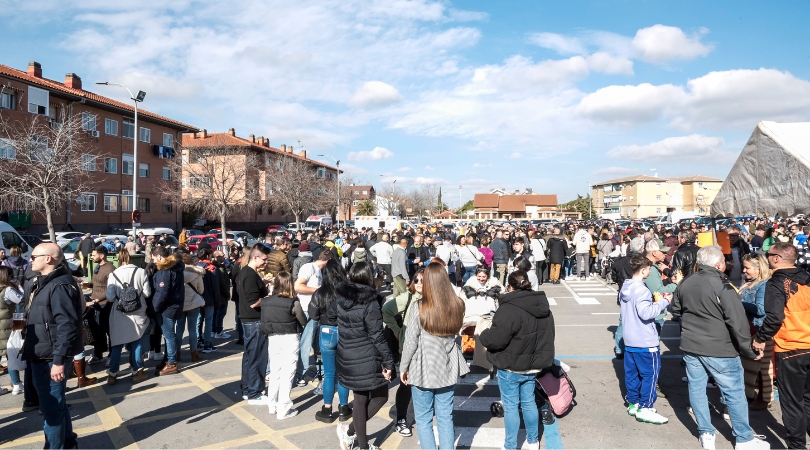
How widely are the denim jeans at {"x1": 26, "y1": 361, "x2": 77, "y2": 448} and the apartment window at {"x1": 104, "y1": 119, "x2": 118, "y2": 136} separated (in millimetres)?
36503

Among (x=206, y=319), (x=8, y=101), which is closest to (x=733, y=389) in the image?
(x=206, y=319)

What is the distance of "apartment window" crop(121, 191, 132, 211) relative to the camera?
1433 inches

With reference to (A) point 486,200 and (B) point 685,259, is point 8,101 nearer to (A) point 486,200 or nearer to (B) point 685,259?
(B) point 685,259

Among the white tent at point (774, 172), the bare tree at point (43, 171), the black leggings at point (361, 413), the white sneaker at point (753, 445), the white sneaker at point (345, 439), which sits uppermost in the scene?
the bare tree at point (43, 171)

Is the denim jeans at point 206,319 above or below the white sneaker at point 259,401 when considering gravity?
above

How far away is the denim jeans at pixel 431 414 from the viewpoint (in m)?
4.09

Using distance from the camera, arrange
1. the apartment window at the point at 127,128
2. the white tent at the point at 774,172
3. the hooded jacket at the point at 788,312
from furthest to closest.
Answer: the apartment window at the point at 127,128
the white tent at the point at 774,172
the hooded jacket at the point at 788,312

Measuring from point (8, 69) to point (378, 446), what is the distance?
3553cm

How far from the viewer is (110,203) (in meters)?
35.1

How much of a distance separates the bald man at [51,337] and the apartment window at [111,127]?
119 ft

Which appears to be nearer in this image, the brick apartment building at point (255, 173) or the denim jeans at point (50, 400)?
the denim jeans at point (50, 400)

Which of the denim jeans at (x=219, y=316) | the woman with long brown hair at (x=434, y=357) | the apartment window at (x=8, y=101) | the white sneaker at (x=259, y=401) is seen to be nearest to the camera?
the woman with long brown hair at (x=434, y=357)

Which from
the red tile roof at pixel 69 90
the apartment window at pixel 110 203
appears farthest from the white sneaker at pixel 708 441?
the apartment window at pixel 110 203

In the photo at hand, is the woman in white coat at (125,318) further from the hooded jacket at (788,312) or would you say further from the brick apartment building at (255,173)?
the brick apartment building at (255,173)
